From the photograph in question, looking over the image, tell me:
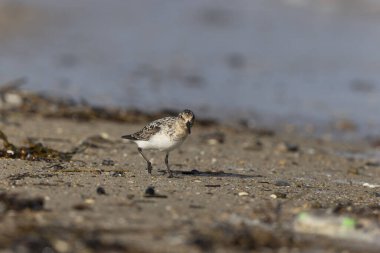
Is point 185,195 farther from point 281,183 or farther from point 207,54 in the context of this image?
point 207,54

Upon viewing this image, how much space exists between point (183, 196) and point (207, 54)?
12.0m

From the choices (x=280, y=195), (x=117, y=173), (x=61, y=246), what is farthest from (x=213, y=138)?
(x=61, y=246)

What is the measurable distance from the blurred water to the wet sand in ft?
9.91

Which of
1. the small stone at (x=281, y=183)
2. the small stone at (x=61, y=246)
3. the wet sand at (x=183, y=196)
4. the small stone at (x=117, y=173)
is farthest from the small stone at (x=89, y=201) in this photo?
the small stone at (x=281, y=183)

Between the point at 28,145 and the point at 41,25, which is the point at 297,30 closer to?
the point at 41,25

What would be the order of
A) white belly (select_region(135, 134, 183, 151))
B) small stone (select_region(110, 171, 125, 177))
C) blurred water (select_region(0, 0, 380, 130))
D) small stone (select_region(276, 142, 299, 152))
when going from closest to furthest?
small stone (select_region(110, 171, 125, 177)) < white belly (select_region(135, 134, 183, 151)) < small stone (select_region(276, 142, 299, 152)) < blurred water (select_region(0, 0, 380, 130))

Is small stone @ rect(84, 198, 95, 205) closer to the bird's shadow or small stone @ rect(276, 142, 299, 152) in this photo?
the bird's shadow

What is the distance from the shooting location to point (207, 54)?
1820 centimetres

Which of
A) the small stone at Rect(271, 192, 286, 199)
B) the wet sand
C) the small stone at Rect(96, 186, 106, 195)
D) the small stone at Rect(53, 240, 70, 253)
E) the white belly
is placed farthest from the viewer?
the white belly

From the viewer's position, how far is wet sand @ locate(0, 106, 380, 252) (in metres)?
5.08

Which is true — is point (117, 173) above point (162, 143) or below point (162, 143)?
below

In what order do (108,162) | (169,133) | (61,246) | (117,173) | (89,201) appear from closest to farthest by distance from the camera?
1. (61,246)
2. (89,201)
3. (117,173)
4. (169,133)
5. (108,162)

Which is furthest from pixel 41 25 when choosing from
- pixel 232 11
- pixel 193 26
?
pixel 232 11

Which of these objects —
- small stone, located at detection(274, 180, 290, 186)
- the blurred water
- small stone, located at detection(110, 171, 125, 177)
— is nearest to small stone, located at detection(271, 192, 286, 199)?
small stone, located at detection(274, 180, 290, 186)
